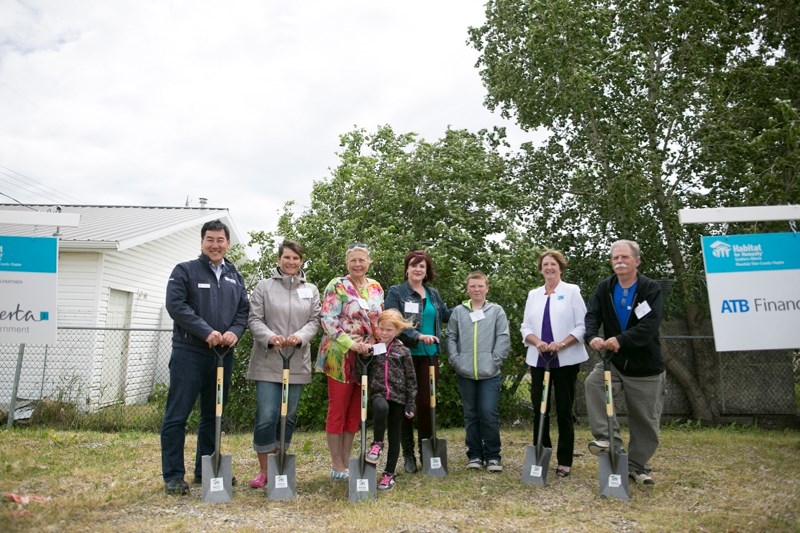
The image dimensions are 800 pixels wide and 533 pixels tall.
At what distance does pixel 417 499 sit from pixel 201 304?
2.02m

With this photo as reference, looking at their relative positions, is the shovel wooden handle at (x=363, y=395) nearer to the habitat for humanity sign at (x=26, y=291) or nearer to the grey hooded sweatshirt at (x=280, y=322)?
the grey hooded sweatshirt at (x=280, y=322)

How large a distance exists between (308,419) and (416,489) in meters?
3.68

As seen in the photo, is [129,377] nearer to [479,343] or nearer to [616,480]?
[479,343]

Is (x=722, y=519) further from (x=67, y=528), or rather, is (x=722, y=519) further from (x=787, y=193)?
(x=787, y=193)

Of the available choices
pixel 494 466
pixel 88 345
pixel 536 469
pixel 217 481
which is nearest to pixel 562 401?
pixel 536 469

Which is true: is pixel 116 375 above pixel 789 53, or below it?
below

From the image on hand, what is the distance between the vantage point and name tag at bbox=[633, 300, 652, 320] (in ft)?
14.5

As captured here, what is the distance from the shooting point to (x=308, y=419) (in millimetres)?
7797

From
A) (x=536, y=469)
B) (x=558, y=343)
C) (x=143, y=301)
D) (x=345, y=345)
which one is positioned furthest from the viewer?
(x=143, y=301)

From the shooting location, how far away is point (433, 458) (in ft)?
15.8

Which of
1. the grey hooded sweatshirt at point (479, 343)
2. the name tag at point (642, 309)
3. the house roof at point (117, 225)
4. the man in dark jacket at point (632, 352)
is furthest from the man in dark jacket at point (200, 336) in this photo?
the house roof at point (117, 225)

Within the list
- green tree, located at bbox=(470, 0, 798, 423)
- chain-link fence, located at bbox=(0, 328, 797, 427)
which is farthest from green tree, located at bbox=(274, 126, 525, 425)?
chain-link fence, located at bbox=(0, 328, 797, 427)

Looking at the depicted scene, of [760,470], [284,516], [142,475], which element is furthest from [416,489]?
[760,470]

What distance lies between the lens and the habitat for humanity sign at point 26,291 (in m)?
4.87
